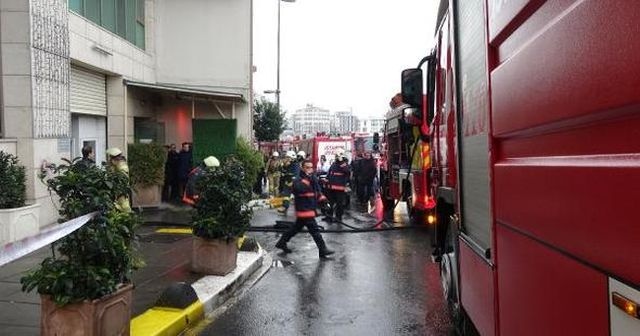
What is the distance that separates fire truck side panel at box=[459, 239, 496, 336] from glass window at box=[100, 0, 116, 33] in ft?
43.8

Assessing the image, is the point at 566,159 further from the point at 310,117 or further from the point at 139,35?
the point at 310,117

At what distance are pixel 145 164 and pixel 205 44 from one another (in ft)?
17.7

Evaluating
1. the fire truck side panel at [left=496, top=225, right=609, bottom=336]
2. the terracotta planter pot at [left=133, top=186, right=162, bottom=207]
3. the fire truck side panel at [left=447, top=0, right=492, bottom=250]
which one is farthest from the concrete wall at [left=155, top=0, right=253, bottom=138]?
the fire truck side panel at [left=496, top=225, right=609, bottom=336]

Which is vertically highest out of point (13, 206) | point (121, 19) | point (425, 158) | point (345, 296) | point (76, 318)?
point (121, 19)

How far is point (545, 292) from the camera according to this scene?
2.23 m

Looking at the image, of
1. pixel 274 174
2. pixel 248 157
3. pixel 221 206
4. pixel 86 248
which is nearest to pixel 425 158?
pixel 221 206

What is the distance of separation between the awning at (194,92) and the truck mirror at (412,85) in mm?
11548

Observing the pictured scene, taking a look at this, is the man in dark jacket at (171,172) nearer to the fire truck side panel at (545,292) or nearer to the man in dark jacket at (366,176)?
the man in dark jacket at (366,176)

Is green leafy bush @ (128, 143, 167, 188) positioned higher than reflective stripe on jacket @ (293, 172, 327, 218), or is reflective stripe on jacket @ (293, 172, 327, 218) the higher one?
green leafy bush @ (128, 143, 167, 188)

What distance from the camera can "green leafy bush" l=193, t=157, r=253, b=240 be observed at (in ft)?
27.2

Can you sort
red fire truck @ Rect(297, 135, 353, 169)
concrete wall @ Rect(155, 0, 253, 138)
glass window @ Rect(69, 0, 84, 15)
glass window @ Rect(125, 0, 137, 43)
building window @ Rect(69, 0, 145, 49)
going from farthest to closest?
red fire truck @ Rect(297, 135, 353, 169)
concrete wall @ Rect(155, 0, 253, 138)
glass window @ Rect(125, 0, 137, 43)
building window @ Rect(69, 0, 145, 49)
glass window @ Rect(69, 0, 84, 15)

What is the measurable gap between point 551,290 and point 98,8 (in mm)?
14787

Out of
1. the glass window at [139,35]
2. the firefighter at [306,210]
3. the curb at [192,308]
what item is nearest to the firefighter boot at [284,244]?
the firefighter at [306,210]

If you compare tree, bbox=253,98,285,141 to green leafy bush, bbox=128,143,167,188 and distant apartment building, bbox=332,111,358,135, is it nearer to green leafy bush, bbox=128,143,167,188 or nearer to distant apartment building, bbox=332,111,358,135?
green leafy bush, bbox=128,143,167,188
